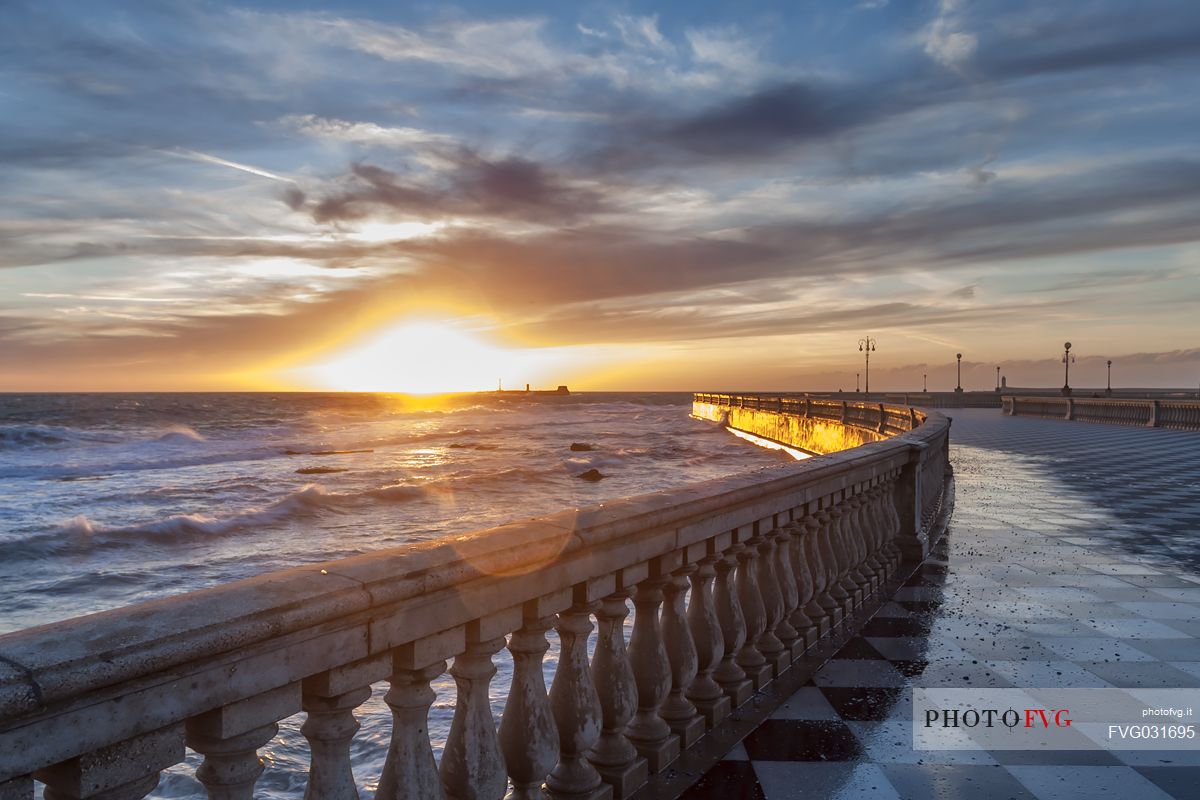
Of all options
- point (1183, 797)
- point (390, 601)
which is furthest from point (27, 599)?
point (1183, 797)

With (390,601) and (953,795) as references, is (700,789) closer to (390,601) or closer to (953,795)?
(953,795)

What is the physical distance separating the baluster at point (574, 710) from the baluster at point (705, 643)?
103 cm

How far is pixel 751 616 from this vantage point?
14.4 ft

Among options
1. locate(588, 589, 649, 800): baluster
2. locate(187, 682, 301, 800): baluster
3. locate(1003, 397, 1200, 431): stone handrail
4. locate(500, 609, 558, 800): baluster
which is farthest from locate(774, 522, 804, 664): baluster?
locate(1003, 397, 1200, 431): stone handrail

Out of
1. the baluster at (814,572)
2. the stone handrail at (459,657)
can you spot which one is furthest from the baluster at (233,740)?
the baluster at (814,572)

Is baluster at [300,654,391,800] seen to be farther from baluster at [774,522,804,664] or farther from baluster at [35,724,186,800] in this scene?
baluster at [774,522,804,664]

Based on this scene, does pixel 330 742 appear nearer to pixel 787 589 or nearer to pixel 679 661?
pixel 679 661

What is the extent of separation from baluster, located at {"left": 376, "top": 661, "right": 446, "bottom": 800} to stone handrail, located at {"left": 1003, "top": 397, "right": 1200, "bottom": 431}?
34.6 m

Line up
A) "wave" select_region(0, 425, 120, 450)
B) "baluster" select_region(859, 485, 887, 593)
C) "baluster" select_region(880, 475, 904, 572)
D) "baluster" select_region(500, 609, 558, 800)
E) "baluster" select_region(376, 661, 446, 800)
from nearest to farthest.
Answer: "baluster" select_region(376, 661, 446, 800) → "baluster" select_region(500, 609, 558, 800) → "baluster" select_region(859, 485, 887, 593) → "baluster" select_region(880, 475, 904, 572) → "wave" select_region(0, 425, 120, 450)

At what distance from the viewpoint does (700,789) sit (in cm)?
335

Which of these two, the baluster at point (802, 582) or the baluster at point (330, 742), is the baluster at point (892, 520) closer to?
the baluster at point (802, 582)

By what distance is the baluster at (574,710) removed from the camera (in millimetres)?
2920

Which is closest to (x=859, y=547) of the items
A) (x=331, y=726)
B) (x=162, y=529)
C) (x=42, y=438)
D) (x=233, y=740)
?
(x=331, y=726)

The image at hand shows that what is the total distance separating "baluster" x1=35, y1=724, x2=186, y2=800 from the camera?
148 cm
